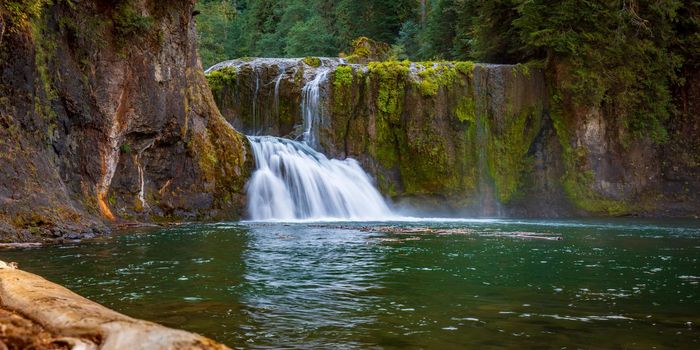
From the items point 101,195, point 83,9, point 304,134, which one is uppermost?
point 83,9

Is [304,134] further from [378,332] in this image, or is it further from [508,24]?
[378,332]

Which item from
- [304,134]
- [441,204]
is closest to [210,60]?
[304,134]

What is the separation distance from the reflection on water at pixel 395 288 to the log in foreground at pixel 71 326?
1488 millimetres

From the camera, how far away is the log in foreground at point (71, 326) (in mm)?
2660

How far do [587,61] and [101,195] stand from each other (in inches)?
704

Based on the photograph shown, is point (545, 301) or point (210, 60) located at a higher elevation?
point (210, 60)

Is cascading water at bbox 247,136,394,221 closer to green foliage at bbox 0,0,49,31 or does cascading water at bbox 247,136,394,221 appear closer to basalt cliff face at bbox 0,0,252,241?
basalt cliff face at bbox 0,0,252,241

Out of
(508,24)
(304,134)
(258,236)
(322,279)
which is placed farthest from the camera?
(508,24)

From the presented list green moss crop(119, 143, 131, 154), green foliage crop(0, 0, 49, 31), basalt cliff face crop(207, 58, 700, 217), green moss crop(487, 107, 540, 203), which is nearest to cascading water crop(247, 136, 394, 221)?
basalt cliff face crop(207, 58, 700, 217)

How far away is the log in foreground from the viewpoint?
266 centimetres

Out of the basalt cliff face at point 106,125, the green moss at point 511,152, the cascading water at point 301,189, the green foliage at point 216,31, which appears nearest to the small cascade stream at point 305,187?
the cascading water at point 301,189

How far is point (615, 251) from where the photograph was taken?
10555mm

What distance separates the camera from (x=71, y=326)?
289 cm

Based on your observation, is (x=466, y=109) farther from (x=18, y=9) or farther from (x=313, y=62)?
(x=18, y=9)
